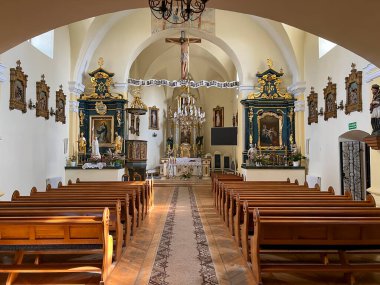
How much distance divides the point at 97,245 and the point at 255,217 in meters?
1.90

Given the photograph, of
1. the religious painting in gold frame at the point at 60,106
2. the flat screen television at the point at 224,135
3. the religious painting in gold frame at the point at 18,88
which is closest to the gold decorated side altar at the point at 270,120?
the flat screen television at the point at 224,135

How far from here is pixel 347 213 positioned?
4.47m

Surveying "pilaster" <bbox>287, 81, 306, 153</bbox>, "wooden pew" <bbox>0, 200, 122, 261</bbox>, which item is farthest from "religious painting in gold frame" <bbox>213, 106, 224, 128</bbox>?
"wooden pew" <bbox>0, 200, 122, 261</bbox>

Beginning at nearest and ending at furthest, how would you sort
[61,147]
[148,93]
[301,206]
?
[301,206], [61,147], [148,93]

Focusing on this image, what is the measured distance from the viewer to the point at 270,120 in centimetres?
1397

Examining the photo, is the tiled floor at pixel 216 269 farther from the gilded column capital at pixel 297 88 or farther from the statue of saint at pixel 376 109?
the gilded column capital at pixel 297 88

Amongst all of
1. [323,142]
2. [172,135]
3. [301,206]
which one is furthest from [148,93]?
[301,206]

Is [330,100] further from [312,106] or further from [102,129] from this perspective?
[102,129]

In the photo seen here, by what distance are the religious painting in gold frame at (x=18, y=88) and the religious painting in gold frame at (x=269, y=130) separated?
29.0ft

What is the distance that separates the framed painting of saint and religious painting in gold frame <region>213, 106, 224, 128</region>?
395cm

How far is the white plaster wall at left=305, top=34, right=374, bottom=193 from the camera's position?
8.51 meters

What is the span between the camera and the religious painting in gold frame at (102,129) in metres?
14.0

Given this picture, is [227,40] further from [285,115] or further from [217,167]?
[217,167]

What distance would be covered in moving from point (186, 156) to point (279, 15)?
17.1 metres
